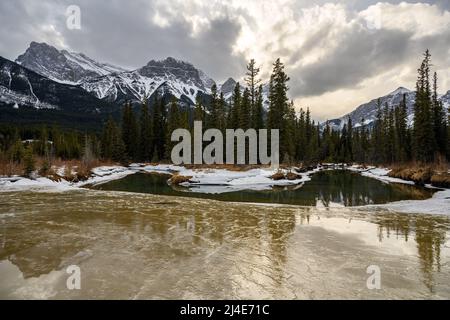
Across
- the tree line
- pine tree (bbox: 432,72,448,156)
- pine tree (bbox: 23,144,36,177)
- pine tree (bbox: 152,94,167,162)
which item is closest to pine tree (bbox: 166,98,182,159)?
the tree line

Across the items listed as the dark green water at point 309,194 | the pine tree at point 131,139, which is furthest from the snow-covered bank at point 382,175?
the pine tree at point 131,139

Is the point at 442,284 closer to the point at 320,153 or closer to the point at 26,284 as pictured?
the point at 26,284

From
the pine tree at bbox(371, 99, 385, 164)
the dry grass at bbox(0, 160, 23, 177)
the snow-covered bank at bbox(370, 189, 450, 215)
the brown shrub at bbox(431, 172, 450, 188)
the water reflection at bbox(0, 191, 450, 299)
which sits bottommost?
the water reflection at bbox(0, 191, 450, 299)

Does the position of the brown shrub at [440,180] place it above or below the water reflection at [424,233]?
above

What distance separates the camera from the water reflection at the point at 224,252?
5.07 meters

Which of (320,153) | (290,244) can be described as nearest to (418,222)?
(290,244)

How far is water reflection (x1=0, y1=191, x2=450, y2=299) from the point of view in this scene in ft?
16.6

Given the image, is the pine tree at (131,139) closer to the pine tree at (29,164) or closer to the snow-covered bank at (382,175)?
the pine tree at (29,164)

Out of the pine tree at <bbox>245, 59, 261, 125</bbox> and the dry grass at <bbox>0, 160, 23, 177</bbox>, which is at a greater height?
the pine tree at <bbox>245, 59, 261, 125</bbox>

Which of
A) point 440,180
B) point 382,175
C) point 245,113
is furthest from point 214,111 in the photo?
point 440,180

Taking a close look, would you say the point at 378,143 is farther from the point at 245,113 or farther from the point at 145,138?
the point at 145,138

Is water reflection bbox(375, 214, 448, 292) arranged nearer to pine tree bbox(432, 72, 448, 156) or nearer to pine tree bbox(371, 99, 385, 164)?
pine tree bbox(432, 72, 448, 156)

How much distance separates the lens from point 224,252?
7.20 metres

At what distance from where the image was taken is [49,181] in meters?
25.5
